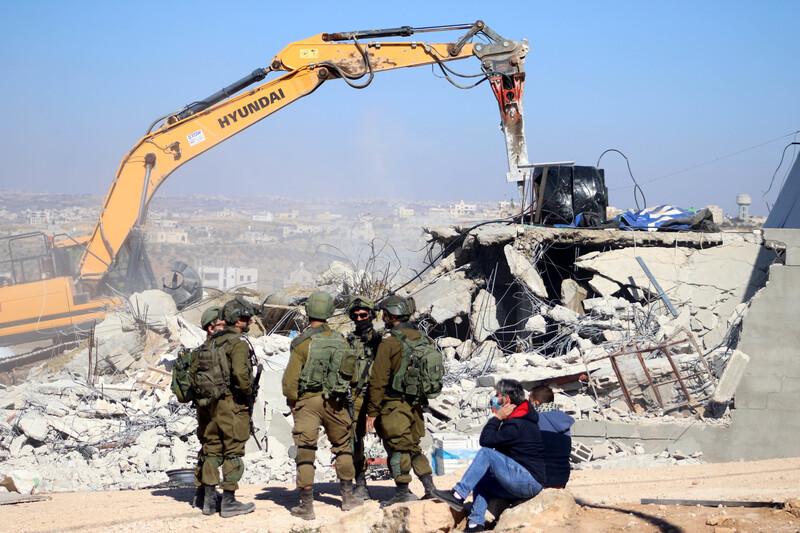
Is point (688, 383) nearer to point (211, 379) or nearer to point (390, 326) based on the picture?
point (390, 326)

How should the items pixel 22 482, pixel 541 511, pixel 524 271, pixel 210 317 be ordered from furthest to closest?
pixel 524 271
pixel 22 482
pixel 210 317
pixel 541 511

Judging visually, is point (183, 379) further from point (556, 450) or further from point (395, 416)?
point (556, 450)

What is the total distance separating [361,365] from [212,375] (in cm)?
104

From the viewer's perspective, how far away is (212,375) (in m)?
5.45

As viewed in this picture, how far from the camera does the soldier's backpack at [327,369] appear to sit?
543cm

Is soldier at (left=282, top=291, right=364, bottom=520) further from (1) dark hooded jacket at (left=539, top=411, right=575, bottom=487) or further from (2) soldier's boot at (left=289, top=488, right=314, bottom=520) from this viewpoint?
(1) dark hooded jacket at (left=539, top=411, right=575, bottom=487)

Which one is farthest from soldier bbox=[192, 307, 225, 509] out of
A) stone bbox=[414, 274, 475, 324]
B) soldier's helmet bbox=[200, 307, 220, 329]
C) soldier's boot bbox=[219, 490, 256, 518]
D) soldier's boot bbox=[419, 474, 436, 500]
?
stone bbox=[414, 274, 475, 324]

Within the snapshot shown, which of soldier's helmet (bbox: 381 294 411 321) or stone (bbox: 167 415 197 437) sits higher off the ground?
soldier's helmet (bbox: 381 294 411 321)

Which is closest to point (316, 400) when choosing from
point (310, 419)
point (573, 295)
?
point (310, 419)

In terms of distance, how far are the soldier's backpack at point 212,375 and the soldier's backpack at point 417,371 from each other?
117cm

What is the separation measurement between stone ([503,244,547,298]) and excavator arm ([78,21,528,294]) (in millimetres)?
1202

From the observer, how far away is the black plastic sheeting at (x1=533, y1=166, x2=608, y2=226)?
1225 centimetres

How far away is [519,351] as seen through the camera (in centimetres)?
1161

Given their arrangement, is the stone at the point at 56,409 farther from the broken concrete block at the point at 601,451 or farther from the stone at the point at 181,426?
the broken concrete block at the point at 601,451
